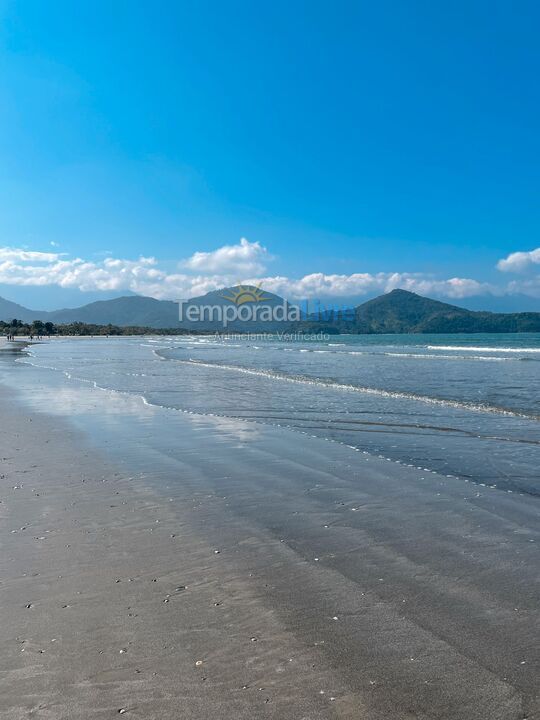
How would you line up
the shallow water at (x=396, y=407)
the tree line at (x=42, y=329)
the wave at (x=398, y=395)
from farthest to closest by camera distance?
the tree line at (x=42, y=329) → the wave at (x=398, y=395) → the shallow water at (x=396, y=407)

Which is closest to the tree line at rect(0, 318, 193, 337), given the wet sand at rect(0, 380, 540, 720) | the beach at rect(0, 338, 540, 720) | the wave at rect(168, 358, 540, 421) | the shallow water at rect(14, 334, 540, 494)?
the shallow water at rect(14, 334, 540, 494)

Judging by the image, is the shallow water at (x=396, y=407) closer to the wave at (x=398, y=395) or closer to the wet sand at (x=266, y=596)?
the wave at (x=398, y=395)

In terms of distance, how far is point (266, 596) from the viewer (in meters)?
4.90

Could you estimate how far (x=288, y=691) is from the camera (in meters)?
3.54

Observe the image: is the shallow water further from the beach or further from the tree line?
the tree line

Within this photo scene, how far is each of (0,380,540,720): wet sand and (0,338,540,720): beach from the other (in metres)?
0.02

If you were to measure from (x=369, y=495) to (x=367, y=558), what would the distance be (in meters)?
2.55

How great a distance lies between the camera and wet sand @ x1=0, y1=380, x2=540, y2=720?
139 inches

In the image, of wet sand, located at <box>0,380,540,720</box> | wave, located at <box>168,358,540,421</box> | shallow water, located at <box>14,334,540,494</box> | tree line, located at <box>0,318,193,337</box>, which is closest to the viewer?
wet sand, located at <box>0,380,540,720</box>

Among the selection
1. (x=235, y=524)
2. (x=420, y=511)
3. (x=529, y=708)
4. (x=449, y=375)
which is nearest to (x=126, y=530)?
(x=235, y=524)

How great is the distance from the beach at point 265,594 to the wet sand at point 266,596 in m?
0.02

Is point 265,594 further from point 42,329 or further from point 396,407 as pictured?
point 42,329

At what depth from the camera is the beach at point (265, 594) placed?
353cm

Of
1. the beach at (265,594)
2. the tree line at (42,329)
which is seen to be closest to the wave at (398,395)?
the beach at (265,594)
